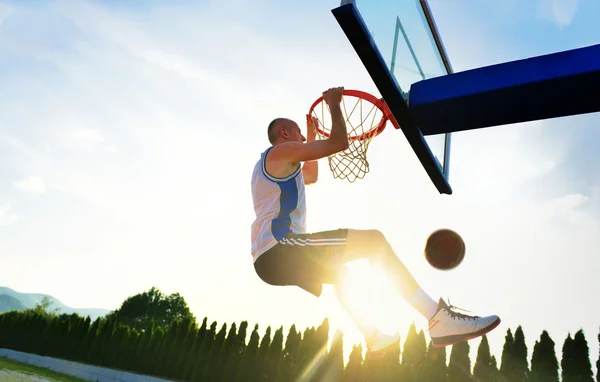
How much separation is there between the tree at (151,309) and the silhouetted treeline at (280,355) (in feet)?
67.2

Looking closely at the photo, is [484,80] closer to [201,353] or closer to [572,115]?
[572,115]

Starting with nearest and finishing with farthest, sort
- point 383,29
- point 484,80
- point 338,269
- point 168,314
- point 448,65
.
Result: point 338,269 → point 383,29 → point 484,80 → point 448,65 → point 168,314

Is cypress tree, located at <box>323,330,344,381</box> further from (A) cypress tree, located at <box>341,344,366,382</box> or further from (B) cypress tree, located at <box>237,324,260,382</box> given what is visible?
(B) cypress tree, located at <box>237,324,260,382</box>

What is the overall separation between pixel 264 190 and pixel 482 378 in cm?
1060

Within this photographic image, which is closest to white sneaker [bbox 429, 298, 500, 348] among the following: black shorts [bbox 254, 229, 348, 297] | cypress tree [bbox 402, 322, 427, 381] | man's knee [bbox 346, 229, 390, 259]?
man's knee [bbox 346, 229, 390, 259]

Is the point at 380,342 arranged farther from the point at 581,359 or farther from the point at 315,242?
the point at 581,359

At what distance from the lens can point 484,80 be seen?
3967 mm

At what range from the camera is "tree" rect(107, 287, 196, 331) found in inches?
1816

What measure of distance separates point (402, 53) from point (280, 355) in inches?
537

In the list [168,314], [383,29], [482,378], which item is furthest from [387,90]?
[168,314]

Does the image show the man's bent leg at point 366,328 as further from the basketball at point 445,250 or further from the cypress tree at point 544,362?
the cypress tree at point 544,362

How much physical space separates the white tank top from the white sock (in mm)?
909

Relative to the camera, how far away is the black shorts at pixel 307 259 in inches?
118

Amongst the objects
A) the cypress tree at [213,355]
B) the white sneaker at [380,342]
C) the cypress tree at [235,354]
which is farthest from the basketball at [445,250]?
the cypress tree at [213,355]
